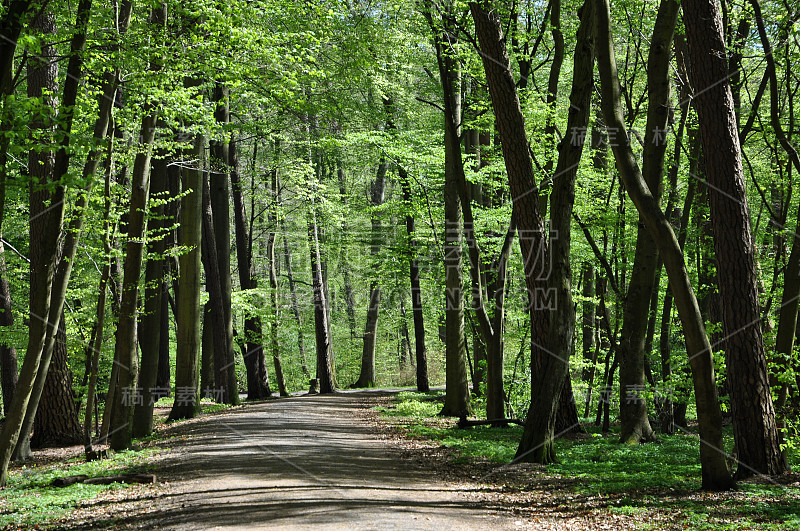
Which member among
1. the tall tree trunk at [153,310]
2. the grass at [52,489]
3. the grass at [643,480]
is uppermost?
the tall tree trunk at [153,310]

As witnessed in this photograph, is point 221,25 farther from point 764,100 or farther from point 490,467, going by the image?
point 764,100

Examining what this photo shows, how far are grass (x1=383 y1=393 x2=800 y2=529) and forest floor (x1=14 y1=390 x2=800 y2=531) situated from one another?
31 millimetres

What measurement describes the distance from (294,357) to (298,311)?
351 centimetres

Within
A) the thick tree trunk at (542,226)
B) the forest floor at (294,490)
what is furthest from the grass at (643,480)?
the forest floor at (294,490)

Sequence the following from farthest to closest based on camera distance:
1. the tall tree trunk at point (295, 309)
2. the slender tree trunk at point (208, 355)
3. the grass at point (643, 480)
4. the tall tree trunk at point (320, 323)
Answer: the tall tree trunk at point (295, 309)
the tall tree trunk at point (320, 323)
the slender tree trunk at point (208, 355)
the grass at point (643, 480)

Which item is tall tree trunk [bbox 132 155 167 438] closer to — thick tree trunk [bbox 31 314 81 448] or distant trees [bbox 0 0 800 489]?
distant trees [bbox 0 0 800 489]

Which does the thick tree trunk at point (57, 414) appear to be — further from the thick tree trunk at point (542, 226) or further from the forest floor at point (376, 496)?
the thick tree trunk at point (542, 226)

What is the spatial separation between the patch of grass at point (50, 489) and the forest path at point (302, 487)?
0.66 metres

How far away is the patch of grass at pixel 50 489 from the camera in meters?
6.66

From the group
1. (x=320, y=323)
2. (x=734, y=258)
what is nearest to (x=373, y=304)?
(x=320, y=323)

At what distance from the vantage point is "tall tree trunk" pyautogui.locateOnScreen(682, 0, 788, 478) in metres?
7.63

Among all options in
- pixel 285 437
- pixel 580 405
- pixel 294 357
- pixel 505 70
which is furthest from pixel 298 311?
pixel 505 70

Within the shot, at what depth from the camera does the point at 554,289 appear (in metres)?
9.34

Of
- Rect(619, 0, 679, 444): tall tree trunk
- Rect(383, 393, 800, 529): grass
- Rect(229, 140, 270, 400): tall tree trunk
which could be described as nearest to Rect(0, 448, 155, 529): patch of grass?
Rect(383, 393, 800, 529): grass
